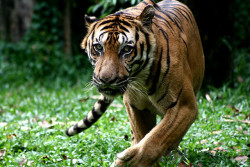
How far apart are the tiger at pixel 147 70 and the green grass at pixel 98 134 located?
440mm

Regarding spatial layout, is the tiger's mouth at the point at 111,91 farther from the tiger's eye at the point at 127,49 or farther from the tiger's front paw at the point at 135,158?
the tiger's front paw at the point at 135,158

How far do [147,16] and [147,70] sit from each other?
1.53ft

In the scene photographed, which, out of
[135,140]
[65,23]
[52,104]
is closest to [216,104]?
[135,140]

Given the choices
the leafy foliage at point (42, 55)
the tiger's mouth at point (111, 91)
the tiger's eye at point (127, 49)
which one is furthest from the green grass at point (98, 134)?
the leafy foliage at point (42, 55)

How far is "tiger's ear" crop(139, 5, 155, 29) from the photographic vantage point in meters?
3.30

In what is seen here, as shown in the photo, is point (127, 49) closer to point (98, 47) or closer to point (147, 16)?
point (98, 47)

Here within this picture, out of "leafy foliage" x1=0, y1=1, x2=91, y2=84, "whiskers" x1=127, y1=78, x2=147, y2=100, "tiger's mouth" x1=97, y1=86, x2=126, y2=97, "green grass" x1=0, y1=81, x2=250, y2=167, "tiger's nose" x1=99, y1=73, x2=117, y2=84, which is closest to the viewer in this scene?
"tiger's nose" x1=99, y1=73, x2=117, y2=84

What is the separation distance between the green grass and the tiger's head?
99 centimetres

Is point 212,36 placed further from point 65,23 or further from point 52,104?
point 65,23

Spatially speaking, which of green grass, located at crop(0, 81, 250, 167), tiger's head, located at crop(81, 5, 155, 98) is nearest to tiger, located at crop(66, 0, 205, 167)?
tiger's head, located at crop(81, 5, 155, 98)

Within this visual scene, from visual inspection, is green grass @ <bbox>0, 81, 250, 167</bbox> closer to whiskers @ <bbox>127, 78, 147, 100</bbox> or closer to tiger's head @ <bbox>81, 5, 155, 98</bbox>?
whiskers @ <bbox>127, 78, 147, 100</bbox>

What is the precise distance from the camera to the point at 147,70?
11.1 ft

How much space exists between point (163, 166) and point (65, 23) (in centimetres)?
916

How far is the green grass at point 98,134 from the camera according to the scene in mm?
4166
